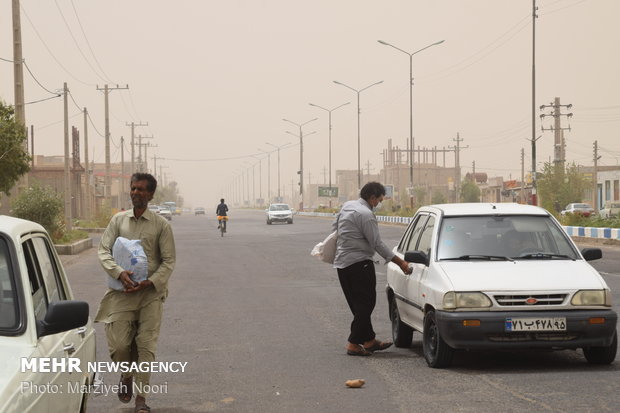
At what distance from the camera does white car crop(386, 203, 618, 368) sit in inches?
348

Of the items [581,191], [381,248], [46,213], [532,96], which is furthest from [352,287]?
[581,191]

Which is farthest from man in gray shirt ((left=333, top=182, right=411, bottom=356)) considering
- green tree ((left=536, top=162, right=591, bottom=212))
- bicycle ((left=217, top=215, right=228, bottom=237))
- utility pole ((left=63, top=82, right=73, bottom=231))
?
green tree ((left=536, top=162, right=591, bottom=212))

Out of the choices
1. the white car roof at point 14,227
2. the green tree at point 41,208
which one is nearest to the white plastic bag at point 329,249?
the white car roof at point 14,227

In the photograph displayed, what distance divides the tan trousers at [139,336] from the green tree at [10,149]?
24.5 metres

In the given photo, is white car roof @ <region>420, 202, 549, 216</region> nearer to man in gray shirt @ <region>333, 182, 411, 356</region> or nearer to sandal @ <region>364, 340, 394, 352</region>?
man in gray shirt @ <region>333, 182, 411, 356</region>

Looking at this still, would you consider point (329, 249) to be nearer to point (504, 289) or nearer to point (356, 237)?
point (356, 237)

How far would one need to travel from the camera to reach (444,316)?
29.3 ft

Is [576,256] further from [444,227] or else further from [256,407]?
[256,407]

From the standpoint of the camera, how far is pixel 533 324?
28.9 ft

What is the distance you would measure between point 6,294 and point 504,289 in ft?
17.4

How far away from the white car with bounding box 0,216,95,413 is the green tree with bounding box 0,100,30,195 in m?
26.3

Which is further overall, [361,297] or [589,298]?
[361,297]

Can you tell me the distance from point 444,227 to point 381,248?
721 mm

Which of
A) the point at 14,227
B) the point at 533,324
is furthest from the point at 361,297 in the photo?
the point at 14,227
